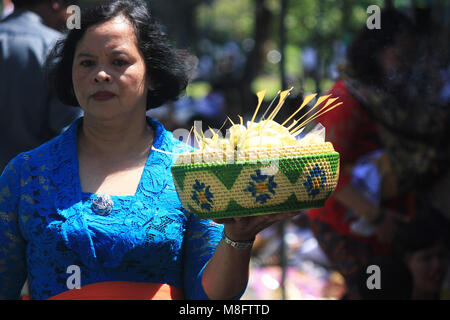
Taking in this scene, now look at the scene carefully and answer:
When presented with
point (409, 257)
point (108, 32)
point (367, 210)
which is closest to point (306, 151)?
point (108, 32)

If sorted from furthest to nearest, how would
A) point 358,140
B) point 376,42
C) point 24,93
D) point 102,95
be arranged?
point 358,140
point 24,93
point 376,42
point 102,95

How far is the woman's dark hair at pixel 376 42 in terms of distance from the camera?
2906 millimetres

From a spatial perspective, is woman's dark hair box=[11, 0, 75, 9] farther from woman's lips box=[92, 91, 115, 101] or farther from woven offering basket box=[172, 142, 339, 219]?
woven offering basket box=[172, 142, 339, 219]

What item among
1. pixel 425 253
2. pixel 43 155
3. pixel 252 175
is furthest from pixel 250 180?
pixel 425 253

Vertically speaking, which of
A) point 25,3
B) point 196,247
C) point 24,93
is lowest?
point 196,247

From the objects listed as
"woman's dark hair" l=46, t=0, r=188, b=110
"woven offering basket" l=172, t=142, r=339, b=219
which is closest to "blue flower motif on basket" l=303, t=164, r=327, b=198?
"woven offering basket" l=172, t=142, r=339, b=219

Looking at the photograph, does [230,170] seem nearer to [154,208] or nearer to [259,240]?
[154,208]

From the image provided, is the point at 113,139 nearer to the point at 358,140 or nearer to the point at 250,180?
the point at 250,180

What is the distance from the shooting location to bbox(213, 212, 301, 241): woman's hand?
5.37 feet

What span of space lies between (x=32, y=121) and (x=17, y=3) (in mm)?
730

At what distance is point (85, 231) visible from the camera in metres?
1.83

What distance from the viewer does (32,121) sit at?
3.07 m

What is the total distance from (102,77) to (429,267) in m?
2.30

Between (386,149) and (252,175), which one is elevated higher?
(252,175)
